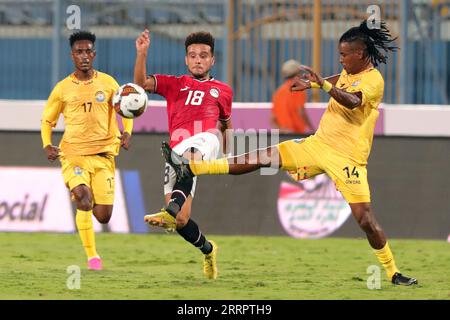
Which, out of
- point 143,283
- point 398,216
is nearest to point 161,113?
point 398,216

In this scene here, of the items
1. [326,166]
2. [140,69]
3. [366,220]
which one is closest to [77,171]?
[140,69]

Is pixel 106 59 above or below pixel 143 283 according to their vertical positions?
above

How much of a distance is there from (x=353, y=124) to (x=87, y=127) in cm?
313

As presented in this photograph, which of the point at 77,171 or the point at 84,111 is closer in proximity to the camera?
the point at 77,171

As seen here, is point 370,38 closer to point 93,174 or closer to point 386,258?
point 386,258

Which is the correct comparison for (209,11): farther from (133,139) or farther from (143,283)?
(143,283)

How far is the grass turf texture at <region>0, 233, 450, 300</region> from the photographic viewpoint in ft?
35.6

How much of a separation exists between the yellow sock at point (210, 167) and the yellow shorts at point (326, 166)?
0.51 m

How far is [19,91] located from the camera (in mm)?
17734

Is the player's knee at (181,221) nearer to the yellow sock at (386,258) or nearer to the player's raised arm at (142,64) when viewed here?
the player's raised arm at (142,64)

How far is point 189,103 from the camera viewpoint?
38.7 feet
